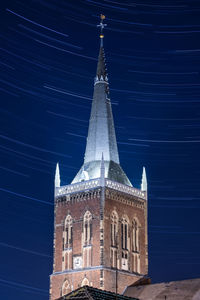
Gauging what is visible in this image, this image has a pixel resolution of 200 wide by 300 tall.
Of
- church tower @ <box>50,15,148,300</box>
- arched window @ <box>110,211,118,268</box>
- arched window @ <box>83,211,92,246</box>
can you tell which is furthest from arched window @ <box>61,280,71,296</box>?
arched window @ <box>110,211,118,268</box>

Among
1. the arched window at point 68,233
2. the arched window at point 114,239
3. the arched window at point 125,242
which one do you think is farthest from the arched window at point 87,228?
the arched window at point 125,242

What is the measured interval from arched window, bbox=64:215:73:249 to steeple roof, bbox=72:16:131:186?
5383mm

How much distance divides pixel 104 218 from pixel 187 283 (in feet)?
45.6

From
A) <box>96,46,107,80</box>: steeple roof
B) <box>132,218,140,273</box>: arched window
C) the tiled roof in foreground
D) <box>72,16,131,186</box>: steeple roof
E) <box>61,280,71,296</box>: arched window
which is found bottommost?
the tiled roof in foreground

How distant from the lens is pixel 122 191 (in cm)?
8912

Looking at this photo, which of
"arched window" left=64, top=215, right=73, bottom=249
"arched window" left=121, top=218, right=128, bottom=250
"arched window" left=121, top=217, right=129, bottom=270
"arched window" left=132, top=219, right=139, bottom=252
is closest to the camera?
"arched window" left=121, top=217, right=129, bottom=270

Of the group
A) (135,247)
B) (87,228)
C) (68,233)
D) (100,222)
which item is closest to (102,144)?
(100,222)

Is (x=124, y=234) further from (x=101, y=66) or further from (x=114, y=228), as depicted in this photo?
(x=101, y=66)

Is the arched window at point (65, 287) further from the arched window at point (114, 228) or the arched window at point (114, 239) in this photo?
the arched window at point (114, 228)

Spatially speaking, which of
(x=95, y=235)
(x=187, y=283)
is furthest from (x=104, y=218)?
(x=187, y=283)

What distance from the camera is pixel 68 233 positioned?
8838 centimetres

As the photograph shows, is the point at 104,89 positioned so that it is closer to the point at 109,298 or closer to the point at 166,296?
the point at 166,296

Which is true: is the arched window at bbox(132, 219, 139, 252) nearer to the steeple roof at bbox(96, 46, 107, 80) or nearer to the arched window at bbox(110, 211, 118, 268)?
the arched window at bbox(110, 211, 118, 268)

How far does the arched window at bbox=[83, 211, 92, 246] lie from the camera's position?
85.9 m
